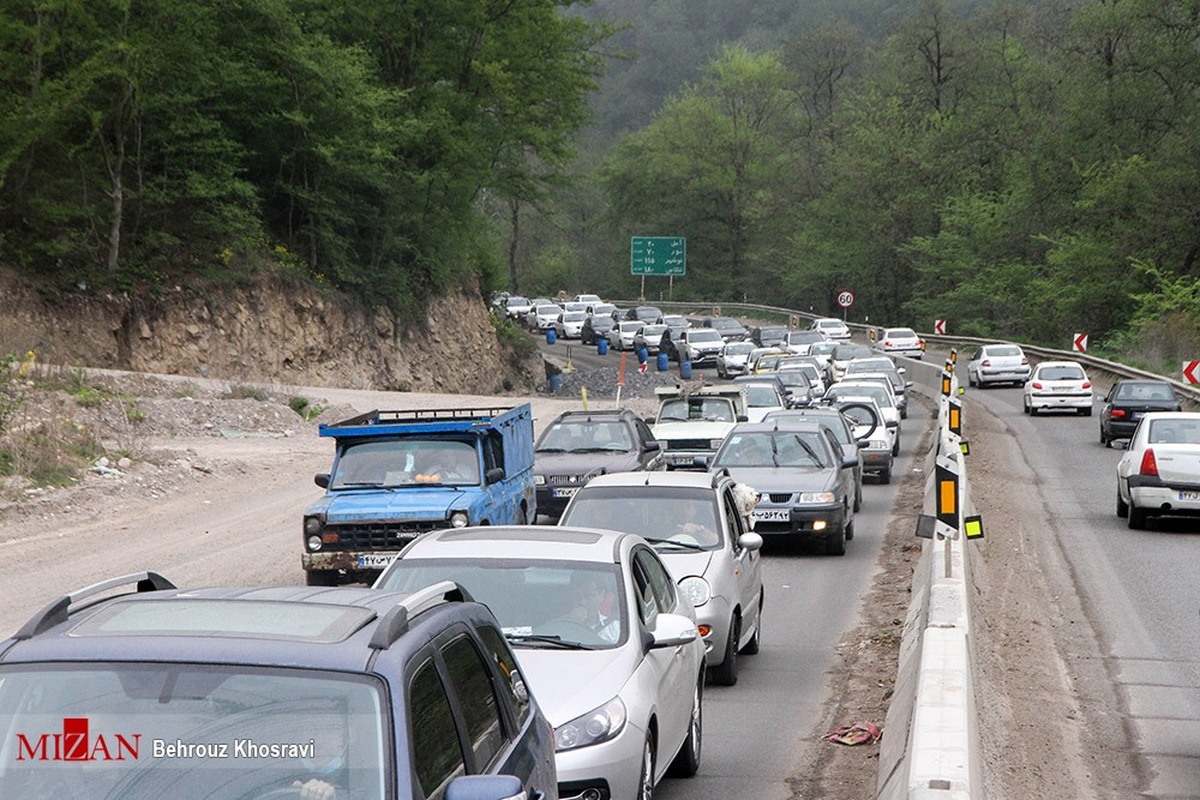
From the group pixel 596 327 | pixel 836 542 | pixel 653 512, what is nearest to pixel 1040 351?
pixel 596 327

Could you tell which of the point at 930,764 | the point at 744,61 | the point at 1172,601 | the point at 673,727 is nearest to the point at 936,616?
the point at 673,727

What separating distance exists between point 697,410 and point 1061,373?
21.5 metres

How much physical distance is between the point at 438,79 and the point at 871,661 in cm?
4771

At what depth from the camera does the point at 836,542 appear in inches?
757

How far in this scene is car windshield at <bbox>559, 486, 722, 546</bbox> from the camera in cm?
1261

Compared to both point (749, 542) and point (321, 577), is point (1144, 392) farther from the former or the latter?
point (749, 542)

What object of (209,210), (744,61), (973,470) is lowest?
(973,470)

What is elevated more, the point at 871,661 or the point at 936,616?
the point at 936,616

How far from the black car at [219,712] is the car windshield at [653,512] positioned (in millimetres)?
8075

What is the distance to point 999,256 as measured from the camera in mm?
91875

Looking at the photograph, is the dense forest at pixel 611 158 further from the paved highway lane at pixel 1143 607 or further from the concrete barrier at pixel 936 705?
the concrete barrier at pixel 936 705

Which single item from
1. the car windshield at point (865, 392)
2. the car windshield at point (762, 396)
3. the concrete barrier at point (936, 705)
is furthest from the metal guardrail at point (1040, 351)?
the concrete barrier at point (936, 705)

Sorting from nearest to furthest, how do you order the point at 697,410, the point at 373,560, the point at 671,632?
the point at 671,632 → the point at 373,560 → the point at 697,410

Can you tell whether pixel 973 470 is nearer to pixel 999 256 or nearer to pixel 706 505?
pixel 706 505
